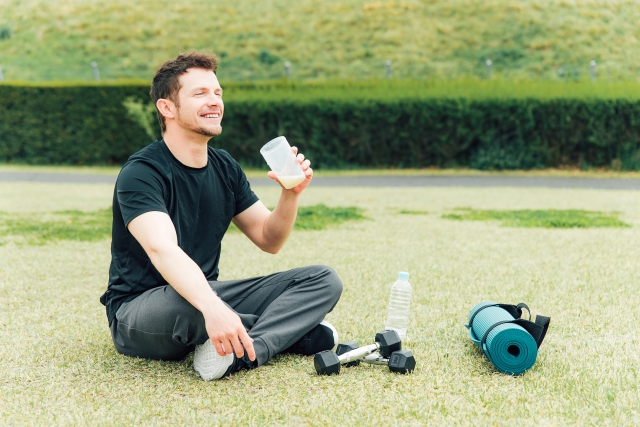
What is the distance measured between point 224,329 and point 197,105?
124 cm

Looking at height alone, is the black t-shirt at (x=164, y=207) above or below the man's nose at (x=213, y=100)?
below

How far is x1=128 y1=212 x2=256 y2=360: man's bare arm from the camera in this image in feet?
9.61

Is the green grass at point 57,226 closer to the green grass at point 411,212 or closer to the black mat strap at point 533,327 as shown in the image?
the green grass at point 411,212

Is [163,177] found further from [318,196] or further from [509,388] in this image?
[318,196]

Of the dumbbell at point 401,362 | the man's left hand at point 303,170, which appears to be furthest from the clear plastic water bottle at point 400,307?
the man's left hand at point 303,170

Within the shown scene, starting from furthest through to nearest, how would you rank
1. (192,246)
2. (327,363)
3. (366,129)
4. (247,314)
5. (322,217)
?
(366,129) → (322,217) → (247,314) → (192,246) → (327,363)

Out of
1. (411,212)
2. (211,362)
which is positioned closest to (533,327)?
(211,362)

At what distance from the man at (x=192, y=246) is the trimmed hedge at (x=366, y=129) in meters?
14.7

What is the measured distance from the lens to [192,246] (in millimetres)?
3691

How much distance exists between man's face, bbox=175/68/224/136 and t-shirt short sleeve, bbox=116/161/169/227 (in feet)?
1.03

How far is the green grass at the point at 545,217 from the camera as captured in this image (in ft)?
29.5

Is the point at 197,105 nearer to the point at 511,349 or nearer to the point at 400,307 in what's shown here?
the point at 400,307

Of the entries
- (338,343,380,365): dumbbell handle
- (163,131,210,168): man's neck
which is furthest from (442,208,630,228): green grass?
(163,131,210,168): man's neck

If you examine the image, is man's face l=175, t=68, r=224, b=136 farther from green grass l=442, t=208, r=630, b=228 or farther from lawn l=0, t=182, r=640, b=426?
green grass l=442, t=208, r=630, b=228
